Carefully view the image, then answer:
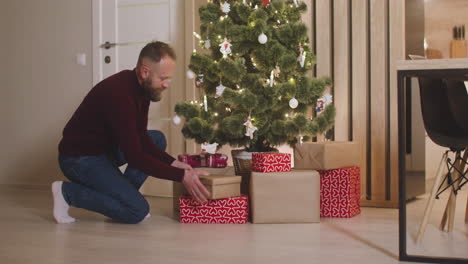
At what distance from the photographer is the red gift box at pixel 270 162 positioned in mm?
3193

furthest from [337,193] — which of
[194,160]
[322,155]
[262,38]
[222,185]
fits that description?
[262,38]

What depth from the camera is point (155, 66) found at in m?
3.07

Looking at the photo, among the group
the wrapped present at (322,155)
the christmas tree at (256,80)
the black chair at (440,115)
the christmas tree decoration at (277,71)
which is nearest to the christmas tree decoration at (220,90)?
the christmas tree at (256,80)

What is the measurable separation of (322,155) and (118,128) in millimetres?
1088

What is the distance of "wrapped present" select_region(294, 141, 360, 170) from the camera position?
3.34 m

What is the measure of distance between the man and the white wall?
5.56 ft

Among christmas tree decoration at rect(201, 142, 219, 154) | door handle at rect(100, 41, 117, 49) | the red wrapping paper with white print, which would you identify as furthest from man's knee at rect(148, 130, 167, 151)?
door handle at rect(100, 41, 117, 49)

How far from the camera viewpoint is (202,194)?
292 centimetres

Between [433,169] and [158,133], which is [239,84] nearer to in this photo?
[158,133]

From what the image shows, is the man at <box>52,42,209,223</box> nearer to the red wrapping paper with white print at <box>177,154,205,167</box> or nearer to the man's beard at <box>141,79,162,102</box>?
the man's beard at <box>141,79,162,102</box>

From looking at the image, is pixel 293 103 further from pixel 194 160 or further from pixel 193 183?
pixel 193 183

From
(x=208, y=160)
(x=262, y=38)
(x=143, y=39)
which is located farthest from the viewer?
(x=143, y=39)

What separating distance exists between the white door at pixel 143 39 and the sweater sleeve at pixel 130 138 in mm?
1368

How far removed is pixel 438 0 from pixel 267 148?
207 cm
